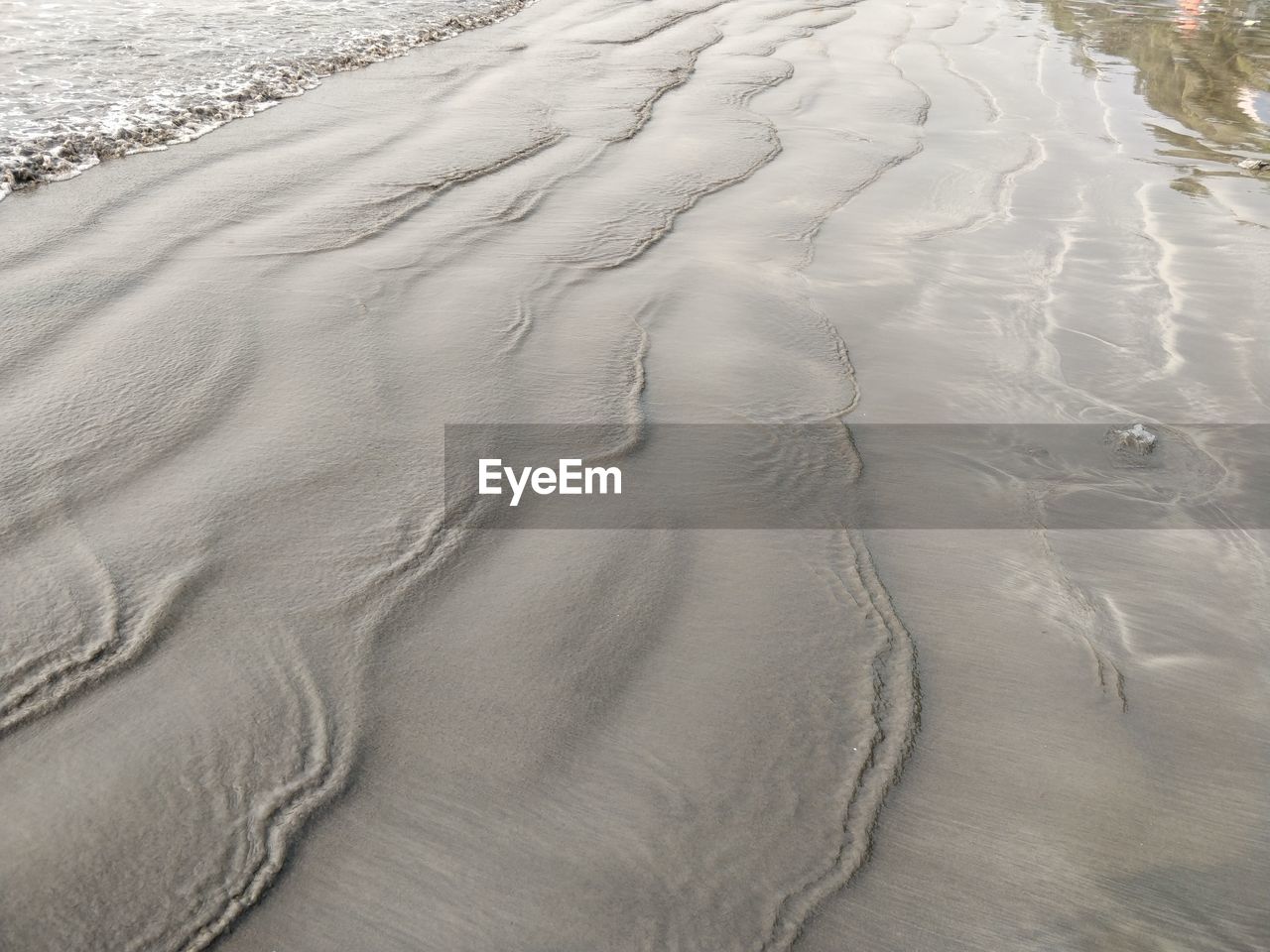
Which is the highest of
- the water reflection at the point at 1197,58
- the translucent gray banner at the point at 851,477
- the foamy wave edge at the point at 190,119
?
the translucent gray banner at the point at 851,477

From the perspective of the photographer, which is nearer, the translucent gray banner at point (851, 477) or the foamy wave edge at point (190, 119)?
the translucent gray banner at point (851, 477)

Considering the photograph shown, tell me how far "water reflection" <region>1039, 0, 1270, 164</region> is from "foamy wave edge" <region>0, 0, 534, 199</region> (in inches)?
168

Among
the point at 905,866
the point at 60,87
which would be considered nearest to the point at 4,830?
the point at 905,866

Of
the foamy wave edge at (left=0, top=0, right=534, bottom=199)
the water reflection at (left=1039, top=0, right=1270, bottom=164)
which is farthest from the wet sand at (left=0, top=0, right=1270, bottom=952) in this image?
the water reflection at (left=1039, top=0, right=1270, bottom=164)

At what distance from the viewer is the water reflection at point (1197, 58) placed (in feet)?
19.0

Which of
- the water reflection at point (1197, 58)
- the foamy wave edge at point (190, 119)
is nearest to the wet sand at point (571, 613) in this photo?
the foamy wave edge at point (190, 119)

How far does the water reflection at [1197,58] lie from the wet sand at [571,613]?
7.01 feet

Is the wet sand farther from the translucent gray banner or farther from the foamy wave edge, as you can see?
the foamy wave edge

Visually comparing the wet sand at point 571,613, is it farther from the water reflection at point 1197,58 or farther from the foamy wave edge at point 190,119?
the water reflection at point 1197,58

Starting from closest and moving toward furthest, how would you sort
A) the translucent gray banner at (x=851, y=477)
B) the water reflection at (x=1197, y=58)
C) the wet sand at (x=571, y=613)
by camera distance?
the wet sand at (x=571, y=613), the translucent gray banner at (x=851, y=477), the water reflection at (x=1197, y=58)

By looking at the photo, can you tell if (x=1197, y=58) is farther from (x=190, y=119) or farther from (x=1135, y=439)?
(x=190, y=119)

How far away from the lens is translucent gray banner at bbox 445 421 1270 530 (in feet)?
7.46

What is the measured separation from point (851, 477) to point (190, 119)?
361 centimetres

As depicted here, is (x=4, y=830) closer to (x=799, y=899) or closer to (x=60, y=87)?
(x=799, y=899)
